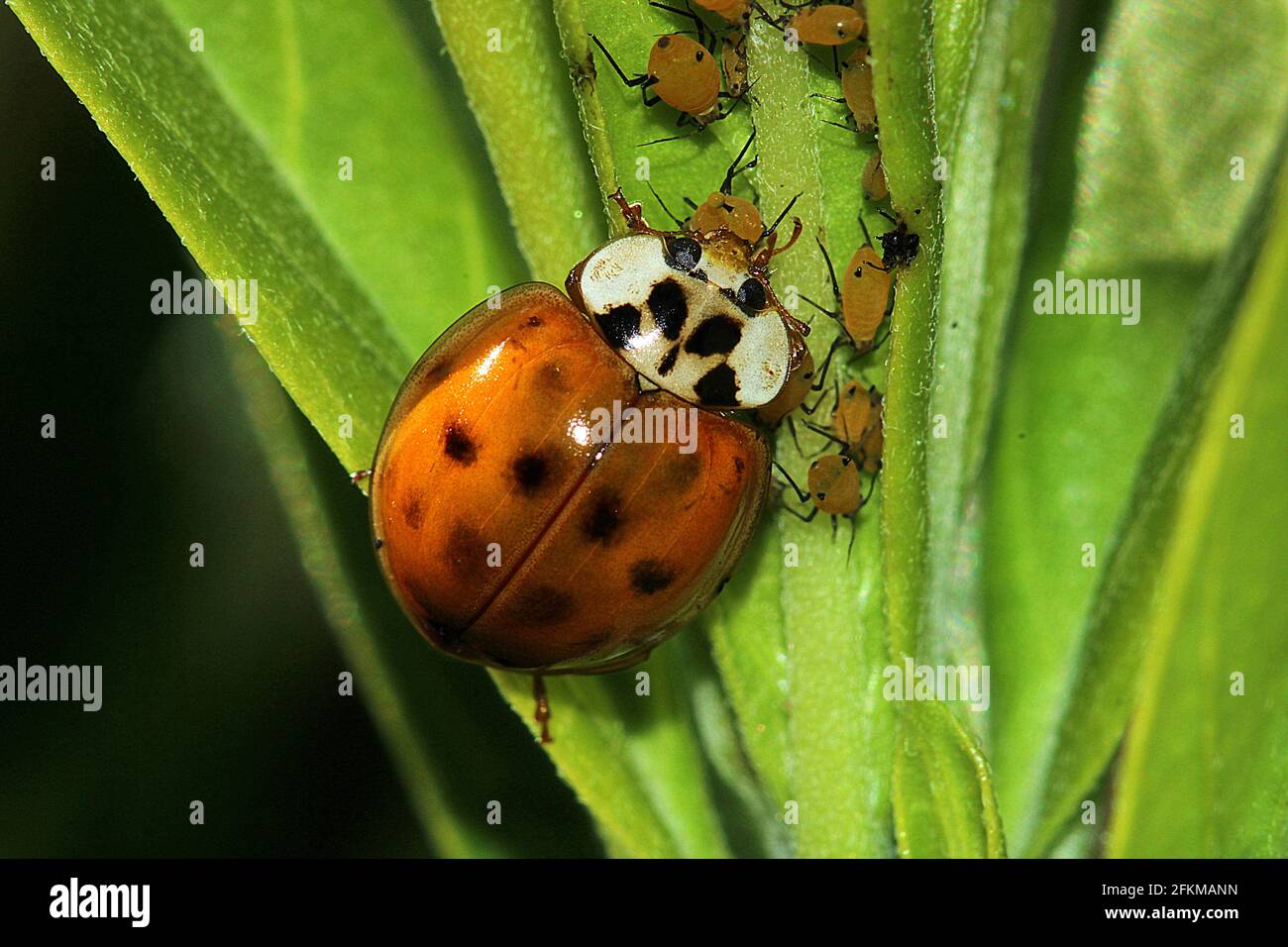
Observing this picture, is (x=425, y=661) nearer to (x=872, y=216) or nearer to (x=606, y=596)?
(x=606, y=596)

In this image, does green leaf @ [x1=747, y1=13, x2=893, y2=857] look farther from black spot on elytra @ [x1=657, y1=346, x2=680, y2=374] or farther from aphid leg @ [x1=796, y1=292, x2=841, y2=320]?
black spot on elytra @ [x1=657, y1=346, x2=680, y2=374]

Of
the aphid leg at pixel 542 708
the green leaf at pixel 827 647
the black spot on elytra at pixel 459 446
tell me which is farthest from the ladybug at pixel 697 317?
the aphid leg at pixel 542 708

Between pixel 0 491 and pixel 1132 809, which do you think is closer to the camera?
pixel 1132 809

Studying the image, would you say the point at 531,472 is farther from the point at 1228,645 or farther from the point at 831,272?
the point at 1228,645

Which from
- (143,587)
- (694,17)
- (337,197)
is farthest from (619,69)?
(143,587)

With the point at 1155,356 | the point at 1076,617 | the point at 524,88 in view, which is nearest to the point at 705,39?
the point at 524,88

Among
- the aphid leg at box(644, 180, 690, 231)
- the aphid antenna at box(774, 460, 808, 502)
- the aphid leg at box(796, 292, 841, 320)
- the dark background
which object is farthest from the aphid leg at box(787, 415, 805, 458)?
the dark background
